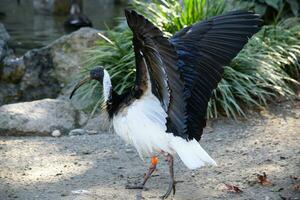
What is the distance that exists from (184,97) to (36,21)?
10.9 metres

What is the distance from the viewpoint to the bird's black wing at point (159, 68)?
378cm

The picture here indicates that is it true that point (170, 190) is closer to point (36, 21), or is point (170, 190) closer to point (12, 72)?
point (12, 72)

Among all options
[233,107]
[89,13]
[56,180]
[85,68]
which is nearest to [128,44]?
[85,68]

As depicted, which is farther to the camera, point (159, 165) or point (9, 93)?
point (9, 93)

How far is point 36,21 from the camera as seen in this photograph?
48.1 ft

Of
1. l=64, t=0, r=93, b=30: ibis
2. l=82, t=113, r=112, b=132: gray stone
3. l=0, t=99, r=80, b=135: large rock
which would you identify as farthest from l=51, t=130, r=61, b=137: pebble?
l=64, t=0, r=93, b=30: ibis

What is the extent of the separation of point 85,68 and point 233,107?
76.1 inches

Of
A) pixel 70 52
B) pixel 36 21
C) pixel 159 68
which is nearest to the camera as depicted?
pixel 159 68

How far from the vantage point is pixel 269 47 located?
729 centimetres

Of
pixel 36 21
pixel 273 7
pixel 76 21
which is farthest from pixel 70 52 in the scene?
pixel 36 21

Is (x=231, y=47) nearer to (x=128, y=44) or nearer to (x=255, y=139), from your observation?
(x=255, y=139)

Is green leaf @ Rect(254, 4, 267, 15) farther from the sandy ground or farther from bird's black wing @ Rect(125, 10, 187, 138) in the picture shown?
bird's black wing @ Rect(125, 10, 187, 138)

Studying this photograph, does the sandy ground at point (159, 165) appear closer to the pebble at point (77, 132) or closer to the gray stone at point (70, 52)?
the pebble at point (77, 132)

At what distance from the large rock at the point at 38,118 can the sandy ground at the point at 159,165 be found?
0.18 meters
